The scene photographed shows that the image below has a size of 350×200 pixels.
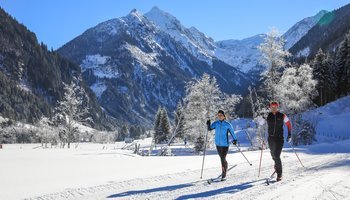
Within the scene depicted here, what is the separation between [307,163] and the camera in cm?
1673

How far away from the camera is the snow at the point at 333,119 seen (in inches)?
2537

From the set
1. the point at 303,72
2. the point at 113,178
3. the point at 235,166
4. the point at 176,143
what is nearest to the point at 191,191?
the point at 113,178

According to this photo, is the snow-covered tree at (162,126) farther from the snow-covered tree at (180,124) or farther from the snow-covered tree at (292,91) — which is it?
the snow-covered tree at (292,91)

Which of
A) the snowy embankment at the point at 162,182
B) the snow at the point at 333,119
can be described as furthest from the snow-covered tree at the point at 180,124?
the snowy embankment at the point at 162,182

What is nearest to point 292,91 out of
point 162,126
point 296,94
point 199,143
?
point 296,94

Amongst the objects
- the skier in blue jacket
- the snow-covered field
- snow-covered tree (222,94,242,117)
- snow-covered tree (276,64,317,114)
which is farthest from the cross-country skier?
snow-covered tree (222,94,242,117)

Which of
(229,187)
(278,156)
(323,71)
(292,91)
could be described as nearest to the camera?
(229,187)

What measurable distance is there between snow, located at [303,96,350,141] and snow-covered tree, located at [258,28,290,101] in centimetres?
2372

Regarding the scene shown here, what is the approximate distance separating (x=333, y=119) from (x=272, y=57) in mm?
34409

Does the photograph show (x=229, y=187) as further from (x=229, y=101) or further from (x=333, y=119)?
(x=333, y=119)

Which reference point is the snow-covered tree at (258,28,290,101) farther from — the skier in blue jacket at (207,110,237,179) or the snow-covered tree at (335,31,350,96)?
the snow-covered tree at (335,31,350,96)

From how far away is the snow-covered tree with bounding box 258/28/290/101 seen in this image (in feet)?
128

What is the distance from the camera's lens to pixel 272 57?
1548 inches

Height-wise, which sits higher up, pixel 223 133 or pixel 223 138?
pixel 223 133
